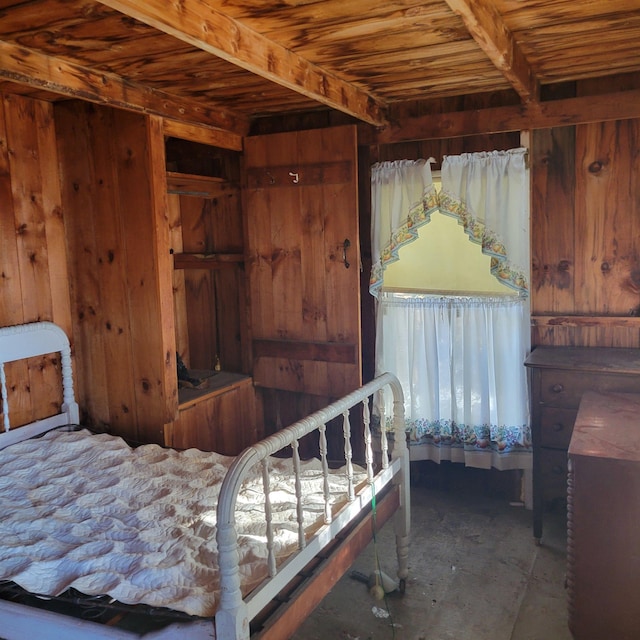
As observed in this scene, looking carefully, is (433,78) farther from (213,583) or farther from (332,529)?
(213,583)

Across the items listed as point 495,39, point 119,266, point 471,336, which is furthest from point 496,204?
point 119,266

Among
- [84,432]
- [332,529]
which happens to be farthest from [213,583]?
[84,432]

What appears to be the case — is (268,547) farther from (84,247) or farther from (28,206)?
(28,206)

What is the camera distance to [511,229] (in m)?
3.23

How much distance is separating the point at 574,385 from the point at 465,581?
40.2 inches

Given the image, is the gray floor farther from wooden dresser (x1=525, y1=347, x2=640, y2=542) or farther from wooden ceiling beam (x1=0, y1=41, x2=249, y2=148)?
wooden ceiling beam (x1=0, y1=41, x2=249, y2=148)

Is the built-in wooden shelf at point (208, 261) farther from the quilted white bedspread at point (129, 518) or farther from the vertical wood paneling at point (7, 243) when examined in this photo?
the quilted white bedspread at point (129, 518)

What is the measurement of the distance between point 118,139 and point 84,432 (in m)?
1.46

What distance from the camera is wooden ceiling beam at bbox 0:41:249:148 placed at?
239 centimetres

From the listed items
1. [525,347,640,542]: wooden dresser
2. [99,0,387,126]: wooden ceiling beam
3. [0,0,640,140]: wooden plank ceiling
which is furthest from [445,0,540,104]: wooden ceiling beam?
[525,347,640,542]: wooden dresser

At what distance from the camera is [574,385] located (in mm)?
2932

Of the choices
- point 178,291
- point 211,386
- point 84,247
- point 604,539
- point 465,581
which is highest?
point 84,247

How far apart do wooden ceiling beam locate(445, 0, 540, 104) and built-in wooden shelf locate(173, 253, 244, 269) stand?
76.0 inches

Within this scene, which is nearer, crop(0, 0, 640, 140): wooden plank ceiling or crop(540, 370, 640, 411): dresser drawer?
crop(0, 0, 640, 140): wooden plank ceiling
